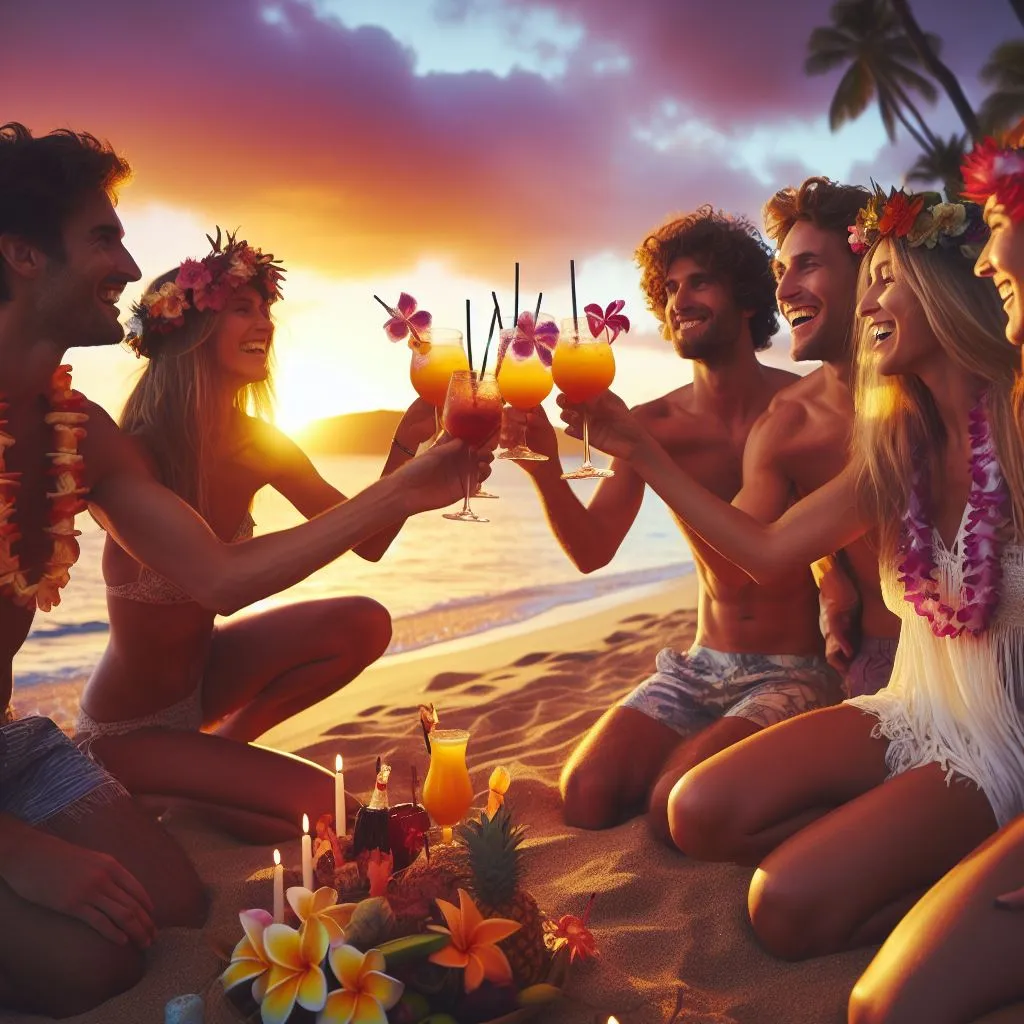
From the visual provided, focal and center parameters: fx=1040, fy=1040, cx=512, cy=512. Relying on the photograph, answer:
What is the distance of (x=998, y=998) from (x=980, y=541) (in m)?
1.07

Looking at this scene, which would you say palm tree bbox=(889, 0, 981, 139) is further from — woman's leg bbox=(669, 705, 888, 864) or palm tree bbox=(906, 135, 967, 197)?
woman's leg bbox=(669, 705, 888, 864)

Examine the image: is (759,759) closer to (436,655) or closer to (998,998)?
(998,998)

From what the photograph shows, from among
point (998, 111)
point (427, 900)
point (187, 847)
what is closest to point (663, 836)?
point (427, 900)

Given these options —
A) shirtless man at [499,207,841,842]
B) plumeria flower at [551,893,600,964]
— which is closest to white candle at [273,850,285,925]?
plumeria flower at [551,893,600,964]

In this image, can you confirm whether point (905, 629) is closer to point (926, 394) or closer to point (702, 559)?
point (926, 394)

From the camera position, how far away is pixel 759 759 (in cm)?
287

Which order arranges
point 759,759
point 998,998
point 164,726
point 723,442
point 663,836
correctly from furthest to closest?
point 723,442 < point 164,726 < point 663,836 < point 759,759 < point 998,998

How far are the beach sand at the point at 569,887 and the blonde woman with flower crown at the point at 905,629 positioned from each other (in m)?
0.13

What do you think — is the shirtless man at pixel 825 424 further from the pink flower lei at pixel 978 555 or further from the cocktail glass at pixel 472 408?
the cocktail glass at pixel 472 408

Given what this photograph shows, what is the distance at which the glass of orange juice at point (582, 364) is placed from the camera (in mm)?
3406

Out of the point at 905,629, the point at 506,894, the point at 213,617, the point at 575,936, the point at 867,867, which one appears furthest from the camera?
the point at 213,617

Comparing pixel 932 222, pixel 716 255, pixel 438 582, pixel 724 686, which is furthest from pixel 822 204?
pixel 438 582

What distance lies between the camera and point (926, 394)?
2912 mm

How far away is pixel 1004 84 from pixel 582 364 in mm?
26952
